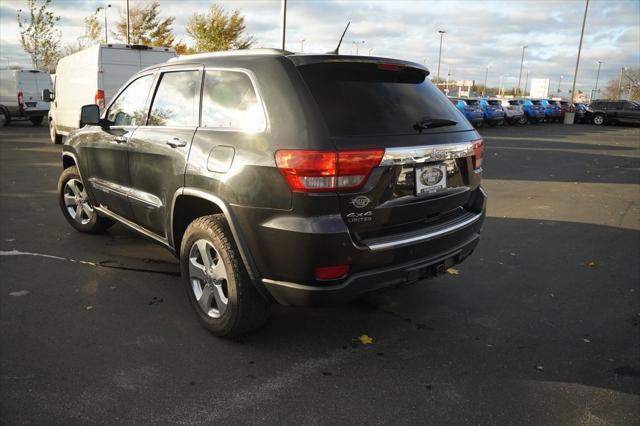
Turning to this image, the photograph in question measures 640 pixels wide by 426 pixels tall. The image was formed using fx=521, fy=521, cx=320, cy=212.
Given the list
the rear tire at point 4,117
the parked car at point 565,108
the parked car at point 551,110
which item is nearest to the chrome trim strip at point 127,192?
the rear tire at point 4,117

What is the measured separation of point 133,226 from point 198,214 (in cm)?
111

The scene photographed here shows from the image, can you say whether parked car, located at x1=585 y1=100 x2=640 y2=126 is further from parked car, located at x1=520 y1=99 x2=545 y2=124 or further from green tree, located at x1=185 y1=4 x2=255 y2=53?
green tree, located at x1=185 y1=4 x2=255 y2=53

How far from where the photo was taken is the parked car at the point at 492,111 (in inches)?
1081

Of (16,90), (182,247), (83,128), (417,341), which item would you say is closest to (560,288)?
(417,341)

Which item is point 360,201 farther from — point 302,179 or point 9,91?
point 9,91

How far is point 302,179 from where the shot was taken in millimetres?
2811

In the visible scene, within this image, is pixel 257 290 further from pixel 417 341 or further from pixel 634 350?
pixel 634 350

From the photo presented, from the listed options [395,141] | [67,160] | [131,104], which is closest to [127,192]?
[131,104]

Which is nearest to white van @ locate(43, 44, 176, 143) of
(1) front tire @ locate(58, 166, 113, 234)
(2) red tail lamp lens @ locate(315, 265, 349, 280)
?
(1) front tire @ locate(58, 166, 113, 234)

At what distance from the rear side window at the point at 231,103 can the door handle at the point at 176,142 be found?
0.69ft

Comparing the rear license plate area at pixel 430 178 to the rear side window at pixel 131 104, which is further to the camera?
the rear side window at pixel 131 104

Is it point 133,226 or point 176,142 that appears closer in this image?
point 176,142

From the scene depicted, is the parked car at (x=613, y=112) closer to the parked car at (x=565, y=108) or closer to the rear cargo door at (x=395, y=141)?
the parked car at (x=565, y=108)

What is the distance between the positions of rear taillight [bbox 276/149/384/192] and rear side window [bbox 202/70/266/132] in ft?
1.15
